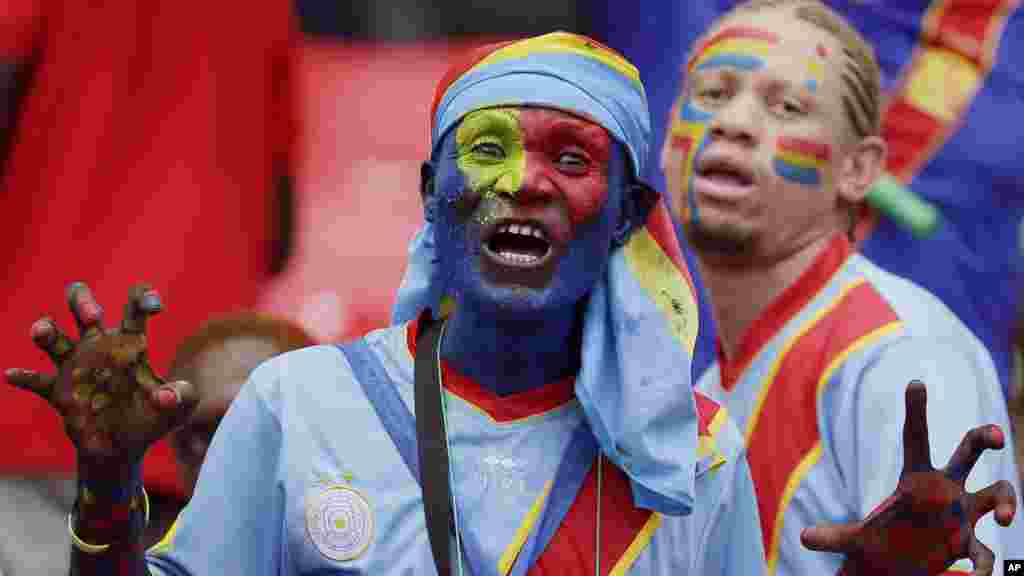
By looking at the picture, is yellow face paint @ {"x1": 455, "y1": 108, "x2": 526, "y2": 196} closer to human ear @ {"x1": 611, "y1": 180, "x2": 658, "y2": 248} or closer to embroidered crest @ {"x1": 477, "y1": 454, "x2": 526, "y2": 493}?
human ear @ {"x1": 611, "y1": 180, "x2": 658, "y2": 248}

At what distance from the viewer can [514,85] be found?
350cm

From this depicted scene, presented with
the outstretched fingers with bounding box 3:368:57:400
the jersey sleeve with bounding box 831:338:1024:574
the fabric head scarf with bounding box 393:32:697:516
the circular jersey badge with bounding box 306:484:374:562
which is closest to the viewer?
the outstretched fingers with bounding box 3:368:57:400

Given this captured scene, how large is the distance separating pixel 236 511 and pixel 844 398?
1600mm

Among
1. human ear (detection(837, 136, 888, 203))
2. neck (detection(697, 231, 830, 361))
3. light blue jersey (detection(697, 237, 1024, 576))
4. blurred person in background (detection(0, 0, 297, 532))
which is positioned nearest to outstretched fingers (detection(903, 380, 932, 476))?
light blue jersey (detection(697, 237, 1024, 576))

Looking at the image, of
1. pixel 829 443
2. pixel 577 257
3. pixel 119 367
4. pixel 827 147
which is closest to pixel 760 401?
pixel 829 443

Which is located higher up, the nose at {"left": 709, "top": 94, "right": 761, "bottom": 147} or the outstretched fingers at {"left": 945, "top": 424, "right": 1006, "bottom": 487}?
the outstretched fingers at {"left": 945, "top": 424, "right": 1006, "bottom": 487}

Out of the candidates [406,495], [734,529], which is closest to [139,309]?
[406,495]

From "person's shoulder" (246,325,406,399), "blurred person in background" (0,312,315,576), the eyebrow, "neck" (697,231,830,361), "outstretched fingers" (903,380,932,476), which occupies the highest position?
the eyebrow

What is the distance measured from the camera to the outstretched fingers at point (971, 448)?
3186 mm

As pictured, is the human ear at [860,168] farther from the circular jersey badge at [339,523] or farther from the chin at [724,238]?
the circular jersey badge at [339,523]

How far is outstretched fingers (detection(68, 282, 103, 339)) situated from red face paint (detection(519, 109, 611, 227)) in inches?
29.7

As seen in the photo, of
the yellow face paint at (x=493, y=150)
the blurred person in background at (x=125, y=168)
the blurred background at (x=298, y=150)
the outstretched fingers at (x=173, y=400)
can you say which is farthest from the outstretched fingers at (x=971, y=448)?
the blurred person in background at (x=125, y=168)

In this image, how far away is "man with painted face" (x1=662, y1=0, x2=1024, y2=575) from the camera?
4.40 metres

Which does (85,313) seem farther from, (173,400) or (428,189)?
(428,189)
